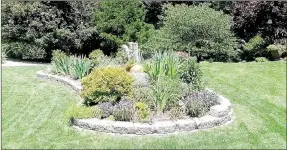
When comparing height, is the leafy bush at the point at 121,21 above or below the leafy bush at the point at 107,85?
above

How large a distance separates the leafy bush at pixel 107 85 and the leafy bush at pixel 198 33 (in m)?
10.3

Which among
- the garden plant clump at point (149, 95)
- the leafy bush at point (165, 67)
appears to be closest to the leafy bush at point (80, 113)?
the garden plant clump at point (149, 95)

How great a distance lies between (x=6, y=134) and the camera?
8195 millimetres

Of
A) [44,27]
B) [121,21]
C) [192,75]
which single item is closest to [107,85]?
[192,75]

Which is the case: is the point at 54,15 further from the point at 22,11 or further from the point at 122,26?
the point at 122,26

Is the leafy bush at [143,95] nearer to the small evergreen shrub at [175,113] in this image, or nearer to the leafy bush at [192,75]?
the small evergreen shrub at [175,113]

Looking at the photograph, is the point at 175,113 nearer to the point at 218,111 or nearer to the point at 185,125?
the point at 185,125

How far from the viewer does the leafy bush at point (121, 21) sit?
22.5m

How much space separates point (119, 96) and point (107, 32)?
14.3 meters

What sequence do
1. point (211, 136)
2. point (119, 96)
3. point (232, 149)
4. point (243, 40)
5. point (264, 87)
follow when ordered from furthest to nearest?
1. point (243, 40)
2. point (264, 87)
3. point (119, 96)
4. point (211, 136)
5. point (232, 149)

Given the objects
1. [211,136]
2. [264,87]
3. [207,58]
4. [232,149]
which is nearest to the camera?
[232,149]

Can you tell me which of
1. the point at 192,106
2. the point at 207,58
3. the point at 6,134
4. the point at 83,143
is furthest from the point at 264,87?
the point at 207,58

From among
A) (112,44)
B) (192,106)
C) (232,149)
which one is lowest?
(232,149)

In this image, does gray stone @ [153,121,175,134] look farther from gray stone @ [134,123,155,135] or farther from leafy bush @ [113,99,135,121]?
leafy bush @ [113,99,135,121]
